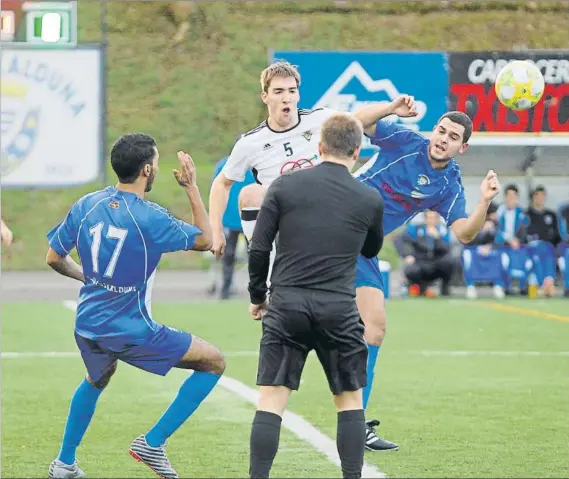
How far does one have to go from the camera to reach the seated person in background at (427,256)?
19.3 metres

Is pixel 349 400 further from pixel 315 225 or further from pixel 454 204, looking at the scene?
pixel 454 204

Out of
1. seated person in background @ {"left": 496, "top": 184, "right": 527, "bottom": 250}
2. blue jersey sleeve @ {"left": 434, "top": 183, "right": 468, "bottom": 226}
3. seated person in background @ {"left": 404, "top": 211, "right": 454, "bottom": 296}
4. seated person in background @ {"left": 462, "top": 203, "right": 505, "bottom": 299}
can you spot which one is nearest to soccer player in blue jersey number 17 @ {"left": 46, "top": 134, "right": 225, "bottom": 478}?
blue jersey sleeve @ {"left": 434, "top": 183, "right": 468, "bottom": 226}

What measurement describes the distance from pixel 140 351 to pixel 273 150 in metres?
1.67

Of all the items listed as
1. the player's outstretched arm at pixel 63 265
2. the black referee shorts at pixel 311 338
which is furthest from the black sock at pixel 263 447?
the player's outstretched arm at pixel 63 265

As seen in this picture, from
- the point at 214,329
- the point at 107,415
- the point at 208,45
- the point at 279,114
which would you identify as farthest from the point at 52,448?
the point at 208,45

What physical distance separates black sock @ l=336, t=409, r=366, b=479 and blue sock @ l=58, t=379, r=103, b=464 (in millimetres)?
1544

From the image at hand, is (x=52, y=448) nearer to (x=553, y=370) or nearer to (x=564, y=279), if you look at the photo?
(x=553, y=370)

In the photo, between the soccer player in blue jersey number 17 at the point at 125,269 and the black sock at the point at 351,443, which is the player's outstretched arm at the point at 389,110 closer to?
the soccer player in blue jersey number 17 at the point at 125,269

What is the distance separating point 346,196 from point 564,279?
13851mm

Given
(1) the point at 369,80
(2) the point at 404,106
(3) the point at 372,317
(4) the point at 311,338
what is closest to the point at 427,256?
(1) the point at 369,80

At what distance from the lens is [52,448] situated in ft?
26.3

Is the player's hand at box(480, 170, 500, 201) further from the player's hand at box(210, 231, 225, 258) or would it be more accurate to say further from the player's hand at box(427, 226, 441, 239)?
the player's hand at box(427, 226, 441, 239)

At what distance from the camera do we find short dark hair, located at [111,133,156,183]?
696 cm

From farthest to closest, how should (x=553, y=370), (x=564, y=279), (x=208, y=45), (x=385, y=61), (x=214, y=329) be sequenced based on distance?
(x=208, y=45), (x=385, y=61), (x=564, y=279), (x=214, y=329), (x=553, y=370)
